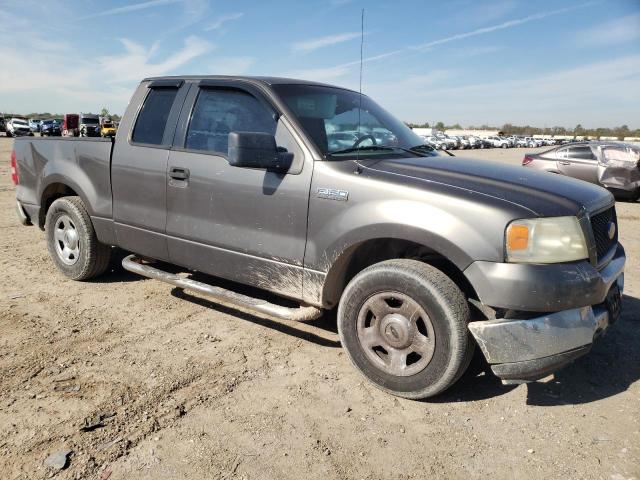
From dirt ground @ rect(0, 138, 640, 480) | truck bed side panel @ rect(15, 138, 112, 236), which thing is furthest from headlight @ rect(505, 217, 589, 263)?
truck bed side panel @ rect(15, 138, 112, 236)

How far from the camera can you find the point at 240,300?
350cm

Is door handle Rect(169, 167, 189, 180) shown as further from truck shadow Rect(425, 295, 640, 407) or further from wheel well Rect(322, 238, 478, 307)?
truck shadow Rect(425, 295, 640, 407)

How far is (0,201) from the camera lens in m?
9.18

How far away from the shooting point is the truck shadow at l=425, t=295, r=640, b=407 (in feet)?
9.81

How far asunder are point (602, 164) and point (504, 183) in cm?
1060

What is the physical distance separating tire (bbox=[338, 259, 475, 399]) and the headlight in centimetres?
40

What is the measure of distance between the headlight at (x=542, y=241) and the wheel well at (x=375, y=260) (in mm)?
501

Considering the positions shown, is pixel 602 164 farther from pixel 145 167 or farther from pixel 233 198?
pixel 145 167

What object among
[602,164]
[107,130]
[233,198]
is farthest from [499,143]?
[233,198]

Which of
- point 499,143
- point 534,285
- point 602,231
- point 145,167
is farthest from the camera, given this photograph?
point 499,143

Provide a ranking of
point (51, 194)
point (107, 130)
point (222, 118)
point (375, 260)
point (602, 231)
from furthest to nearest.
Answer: point (107, 130) → point (51, 194) → point (222, 118) → point (375, 260) → point (602, 231)

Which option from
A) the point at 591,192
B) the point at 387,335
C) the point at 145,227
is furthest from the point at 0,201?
the point at 591,192

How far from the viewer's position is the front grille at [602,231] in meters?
2.89

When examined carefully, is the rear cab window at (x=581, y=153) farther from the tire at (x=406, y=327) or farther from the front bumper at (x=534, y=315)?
the tire at (x=406, y=327)
